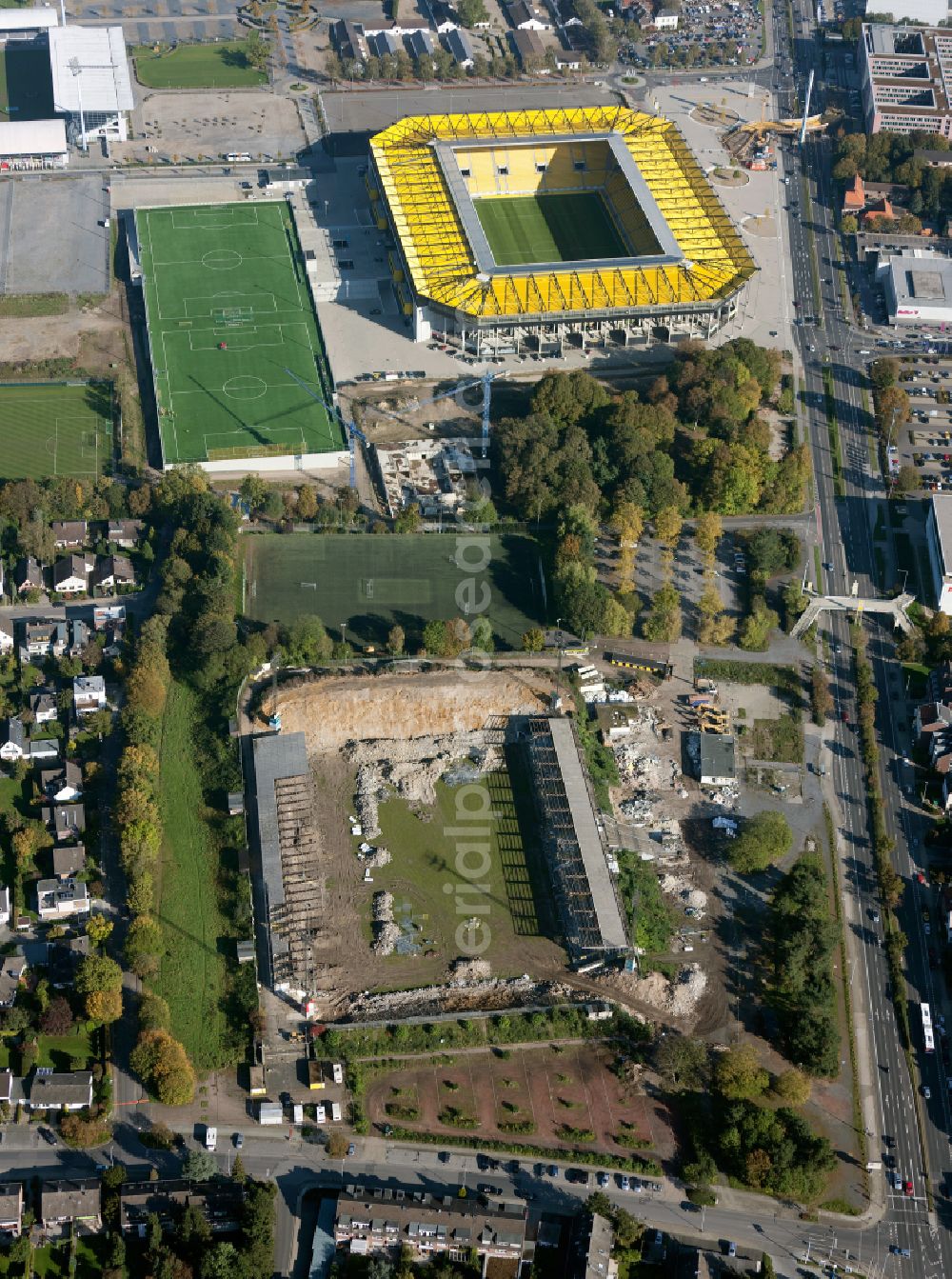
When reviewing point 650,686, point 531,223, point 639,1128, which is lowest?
point 639,1128

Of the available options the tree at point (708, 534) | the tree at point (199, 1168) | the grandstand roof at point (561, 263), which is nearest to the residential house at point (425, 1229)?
the tree at point (199, 1168)

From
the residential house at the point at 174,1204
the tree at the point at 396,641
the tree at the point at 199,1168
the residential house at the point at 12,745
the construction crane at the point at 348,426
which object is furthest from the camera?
the construction crane at the point at 348,426

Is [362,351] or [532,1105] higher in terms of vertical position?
[362,351]

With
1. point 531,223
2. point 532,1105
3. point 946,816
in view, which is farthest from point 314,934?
point 531,223

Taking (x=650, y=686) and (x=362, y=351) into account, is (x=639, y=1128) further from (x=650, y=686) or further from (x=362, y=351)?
(x=362, y=351)

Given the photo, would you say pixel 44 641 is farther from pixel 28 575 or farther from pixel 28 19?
pixel 28 19

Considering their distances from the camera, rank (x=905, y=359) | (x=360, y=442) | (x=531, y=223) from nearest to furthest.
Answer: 1. (x=360, y=442)
2. (x=905, y=359)
3. (x=531, y=223)

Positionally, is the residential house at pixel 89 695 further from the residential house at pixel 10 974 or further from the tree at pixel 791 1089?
the tree at pixel 791 1089

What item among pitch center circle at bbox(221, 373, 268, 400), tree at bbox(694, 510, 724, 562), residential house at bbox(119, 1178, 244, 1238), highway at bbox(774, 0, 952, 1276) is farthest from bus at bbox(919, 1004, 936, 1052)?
pitch center circle at bbox(221, 373, 268, 400)
